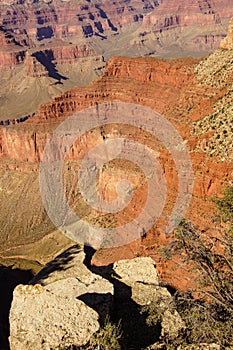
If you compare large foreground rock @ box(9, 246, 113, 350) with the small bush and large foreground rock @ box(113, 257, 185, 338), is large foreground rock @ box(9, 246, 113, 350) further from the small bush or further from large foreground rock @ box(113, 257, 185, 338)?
large foreground rock @ box(113, 257, 185, 338)

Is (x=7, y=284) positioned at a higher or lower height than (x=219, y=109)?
lower

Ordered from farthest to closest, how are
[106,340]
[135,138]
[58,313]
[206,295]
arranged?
1. [135,138]
2. [58,313]
3. [206,295]
4. [106,340]

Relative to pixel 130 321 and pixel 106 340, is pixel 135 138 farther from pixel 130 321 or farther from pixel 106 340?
pixel 106 340

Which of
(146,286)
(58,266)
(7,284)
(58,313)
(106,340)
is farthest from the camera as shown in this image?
(7,284)

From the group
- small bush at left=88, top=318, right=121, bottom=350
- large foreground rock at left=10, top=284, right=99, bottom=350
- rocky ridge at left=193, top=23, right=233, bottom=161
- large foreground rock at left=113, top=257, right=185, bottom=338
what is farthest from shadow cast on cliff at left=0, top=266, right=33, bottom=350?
rocky ridge at left=193, top=23, right=233, bottom=161

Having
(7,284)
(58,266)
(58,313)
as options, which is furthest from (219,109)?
(7,284)

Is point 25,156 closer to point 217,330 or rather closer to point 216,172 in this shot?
point 216,172

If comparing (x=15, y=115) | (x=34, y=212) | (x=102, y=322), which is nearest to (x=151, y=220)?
(x=102, y=322)
